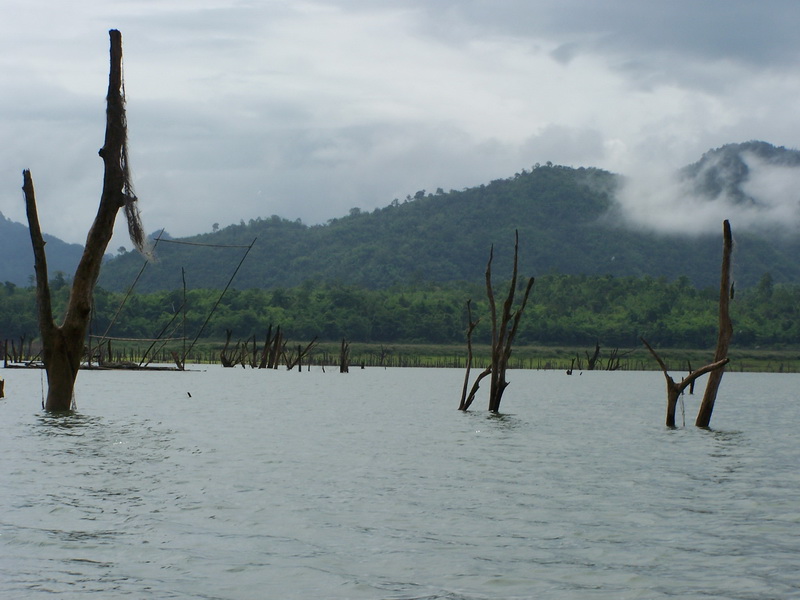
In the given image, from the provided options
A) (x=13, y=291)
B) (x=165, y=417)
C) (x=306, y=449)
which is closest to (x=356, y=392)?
(x=165, y=417)

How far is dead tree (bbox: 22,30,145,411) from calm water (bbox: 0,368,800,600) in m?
1.70

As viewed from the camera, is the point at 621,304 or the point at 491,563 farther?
the point at 621,304

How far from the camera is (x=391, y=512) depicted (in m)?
13.5

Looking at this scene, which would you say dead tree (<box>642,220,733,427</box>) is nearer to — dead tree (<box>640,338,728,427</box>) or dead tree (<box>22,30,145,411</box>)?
dead tree (<box>640,338,728,427</box>)

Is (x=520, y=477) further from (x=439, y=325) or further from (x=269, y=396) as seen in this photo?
(x=439, y=325)

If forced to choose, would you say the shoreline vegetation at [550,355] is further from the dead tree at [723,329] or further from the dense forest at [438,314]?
the dead tree at [723,329]

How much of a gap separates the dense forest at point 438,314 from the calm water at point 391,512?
104493 mm

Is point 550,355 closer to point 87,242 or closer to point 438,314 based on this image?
point 438,314

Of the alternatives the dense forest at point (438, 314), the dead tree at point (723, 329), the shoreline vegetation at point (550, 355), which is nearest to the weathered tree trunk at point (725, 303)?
the dead tree at point (723, 329)

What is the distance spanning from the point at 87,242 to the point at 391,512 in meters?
13.2

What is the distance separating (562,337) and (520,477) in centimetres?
12503

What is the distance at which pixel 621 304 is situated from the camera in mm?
153250

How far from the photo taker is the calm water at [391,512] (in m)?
9.81

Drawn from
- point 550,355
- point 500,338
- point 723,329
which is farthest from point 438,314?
point 723,329
